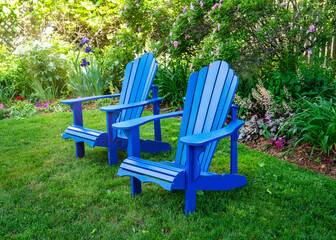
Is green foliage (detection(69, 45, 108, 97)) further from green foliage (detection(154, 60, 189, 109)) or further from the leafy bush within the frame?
green foliage (detection(154, 60, 189, 109))

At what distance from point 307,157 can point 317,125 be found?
0.32 metres

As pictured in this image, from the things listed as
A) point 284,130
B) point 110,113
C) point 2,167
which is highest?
point 110,113

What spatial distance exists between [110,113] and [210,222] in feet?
4.58

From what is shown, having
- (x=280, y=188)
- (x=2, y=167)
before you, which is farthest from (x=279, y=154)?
(x=2, y=167)

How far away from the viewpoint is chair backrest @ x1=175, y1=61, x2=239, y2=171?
2322mm

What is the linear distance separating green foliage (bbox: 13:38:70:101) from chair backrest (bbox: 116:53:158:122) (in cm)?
285

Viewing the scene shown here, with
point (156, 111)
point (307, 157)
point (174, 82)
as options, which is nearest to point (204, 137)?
point (156, 111)

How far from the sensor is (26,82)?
6055 millimetres

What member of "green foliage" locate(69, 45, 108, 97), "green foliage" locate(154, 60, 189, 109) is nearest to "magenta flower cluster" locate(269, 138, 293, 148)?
"green foliage" locate(154, 60, 189, 109)

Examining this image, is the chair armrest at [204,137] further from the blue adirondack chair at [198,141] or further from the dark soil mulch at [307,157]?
the dark soil mulch at [307,157]

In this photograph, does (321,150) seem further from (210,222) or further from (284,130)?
(210,222)

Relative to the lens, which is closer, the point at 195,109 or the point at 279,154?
the point at 195,109

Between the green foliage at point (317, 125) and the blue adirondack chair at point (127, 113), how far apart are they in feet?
4.41

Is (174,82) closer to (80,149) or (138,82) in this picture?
(138,82)
